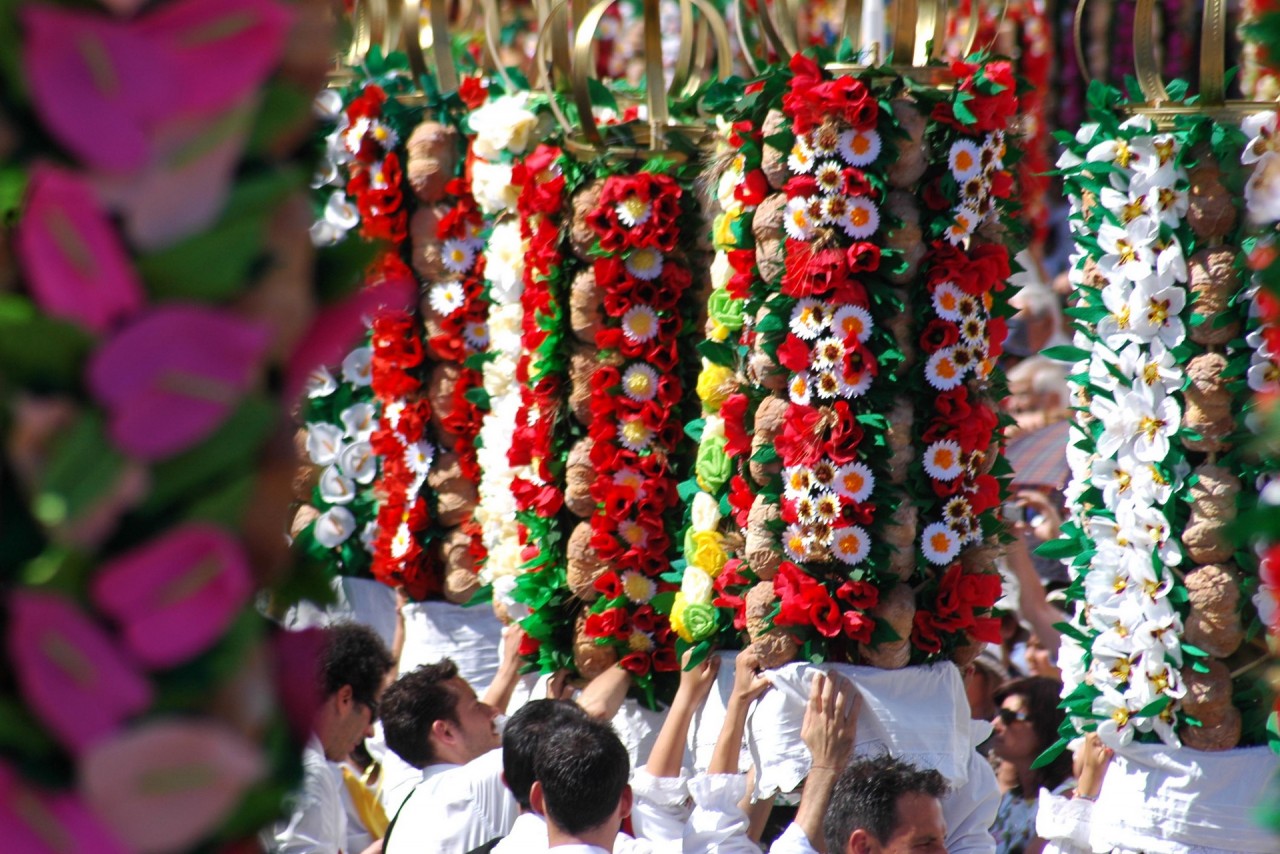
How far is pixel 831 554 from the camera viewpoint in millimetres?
3373

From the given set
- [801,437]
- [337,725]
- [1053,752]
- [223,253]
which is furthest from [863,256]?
[223,253]

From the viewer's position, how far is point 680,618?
12.3 feet

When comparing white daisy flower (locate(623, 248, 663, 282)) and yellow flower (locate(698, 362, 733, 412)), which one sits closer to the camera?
yellow flower (locate(698, 362, 733, 412))

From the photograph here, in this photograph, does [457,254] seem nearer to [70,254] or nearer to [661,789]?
[661,789]

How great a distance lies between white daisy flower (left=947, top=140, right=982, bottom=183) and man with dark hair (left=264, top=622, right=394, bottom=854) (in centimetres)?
196

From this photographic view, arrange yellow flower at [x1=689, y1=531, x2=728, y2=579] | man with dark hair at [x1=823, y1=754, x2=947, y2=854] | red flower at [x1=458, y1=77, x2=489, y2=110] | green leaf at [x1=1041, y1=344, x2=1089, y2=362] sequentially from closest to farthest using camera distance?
1. man with dark hair at [x1=823, y1=754, x2=947, y2=854]
2. yellow flower at [x1=689, y1=531, x2=728, y2=579]
3. green leaf at [x1=1041, y1=344, x2=1089, y2=362]
4. red flower at [x1=458, y1=77, x2=489, y2=110]

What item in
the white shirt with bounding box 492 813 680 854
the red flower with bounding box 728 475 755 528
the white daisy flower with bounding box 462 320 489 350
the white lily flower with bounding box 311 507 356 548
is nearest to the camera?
the white shirt with bounding box 492 813 680 854

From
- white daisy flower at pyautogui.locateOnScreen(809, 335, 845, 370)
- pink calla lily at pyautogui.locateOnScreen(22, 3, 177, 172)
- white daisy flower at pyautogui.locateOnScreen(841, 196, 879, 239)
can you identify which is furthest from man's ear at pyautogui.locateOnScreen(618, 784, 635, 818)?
pink calla lily at pyautogui.locateOnScreen(22, 3, 177, 172)

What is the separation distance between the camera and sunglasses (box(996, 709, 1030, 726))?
4.64 metres

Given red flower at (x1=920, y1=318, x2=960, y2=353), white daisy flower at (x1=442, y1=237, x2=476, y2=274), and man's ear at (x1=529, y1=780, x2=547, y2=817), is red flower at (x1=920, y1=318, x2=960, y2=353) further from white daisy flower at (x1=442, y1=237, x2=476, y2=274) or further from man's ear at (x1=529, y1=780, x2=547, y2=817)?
white daisy flower at (x1=442, y1=237, x2=476, y2=274)

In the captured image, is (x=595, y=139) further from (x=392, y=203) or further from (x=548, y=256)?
(x=392, y=203)

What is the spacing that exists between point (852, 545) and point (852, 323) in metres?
0.48

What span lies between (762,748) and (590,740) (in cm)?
45

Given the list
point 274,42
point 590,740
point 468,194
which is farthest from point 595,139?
point 274,42
